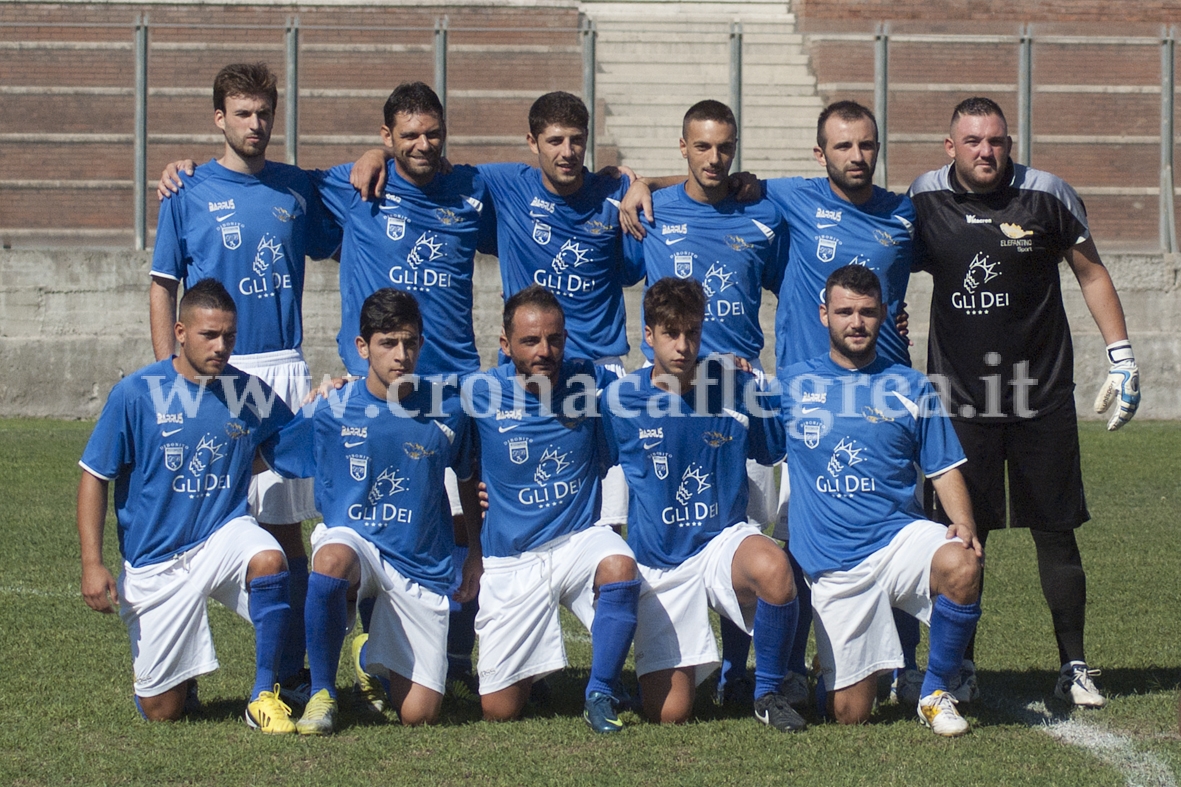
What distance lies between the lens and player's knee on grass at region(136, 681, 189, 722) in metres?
→ 4.63

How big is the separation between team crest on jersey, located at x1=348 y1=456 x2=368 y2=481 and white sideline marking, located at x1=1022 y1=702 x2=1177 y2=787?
93.4 inches

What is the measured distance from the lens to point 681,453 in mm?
4895

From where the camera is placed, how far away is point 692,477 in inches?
193

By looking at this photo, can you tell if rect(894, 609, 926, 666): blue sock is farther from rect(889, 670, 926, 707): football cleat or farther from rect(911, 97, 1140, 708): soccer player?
rect(911, 97, 1140, 708): soccer player

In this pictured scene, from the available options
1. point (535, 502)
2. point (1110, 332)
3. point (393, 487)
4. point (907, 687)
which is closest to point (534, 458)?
point (535, 502)

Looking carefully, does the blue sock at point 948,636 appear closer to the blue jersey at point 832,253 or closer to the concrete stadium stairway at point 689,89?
the blue jersey at point 832,253

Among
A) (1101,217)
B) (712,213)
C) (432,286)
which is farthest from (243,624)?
(1101,217)

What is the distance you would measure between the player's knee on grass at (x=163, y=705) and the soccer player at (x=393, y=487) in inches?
20.5

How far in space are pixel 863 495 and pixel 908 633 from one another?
29.3 inches

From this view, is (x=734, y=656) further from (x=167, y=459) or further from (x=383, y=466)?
(x=167, y=459)

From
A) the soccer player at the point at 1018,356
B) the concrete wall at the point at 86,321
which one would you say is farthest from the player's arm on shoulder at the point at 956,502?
the concrete wall at the point at 86,321

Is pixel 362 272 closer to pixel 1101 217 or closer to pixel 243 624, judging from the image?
pixel 243 624

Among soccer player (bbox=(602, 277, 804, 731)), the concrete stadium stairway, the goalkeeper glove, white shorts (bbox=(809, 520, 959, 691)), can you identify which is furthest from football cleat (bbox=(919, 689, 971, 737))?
the concrete stadium stairway

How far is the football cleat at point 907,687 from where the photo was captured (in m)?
5.01
